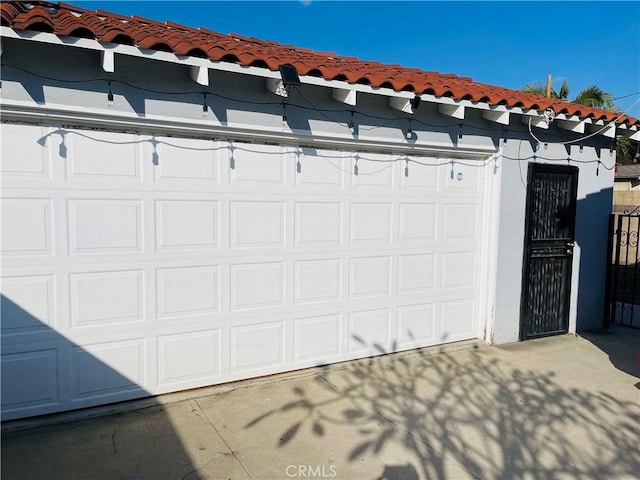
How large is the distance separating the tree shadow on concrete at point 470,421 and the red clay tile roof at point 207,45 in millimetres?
2942

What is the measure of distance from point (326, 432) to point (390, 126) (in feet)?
10.4

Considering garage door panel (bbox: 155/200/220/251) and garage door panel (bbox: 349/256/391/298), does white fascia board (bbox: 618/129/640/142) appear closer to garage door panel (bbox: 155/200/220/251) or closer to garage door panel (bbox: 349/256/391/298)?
garage door panel (bbox: 349/256/391/298)

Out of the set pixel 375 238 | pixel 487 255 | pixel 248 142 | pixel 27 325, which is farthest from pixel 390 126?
pixel 27 325

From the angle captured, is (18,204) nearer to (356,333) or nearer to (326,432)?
(326,432)

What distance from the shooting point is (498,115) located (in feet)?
17.9

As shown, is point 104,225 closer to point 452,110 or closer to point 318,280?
point 318,280

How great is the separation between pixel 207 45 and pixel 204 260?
1878mm

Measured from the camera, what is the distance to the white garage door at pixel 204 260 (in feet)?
11.9

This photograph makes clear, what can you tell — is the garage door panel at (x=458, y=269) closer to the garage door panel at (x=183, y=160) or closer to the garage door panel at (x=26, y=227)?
the garage door panel at (x=183, y=160)

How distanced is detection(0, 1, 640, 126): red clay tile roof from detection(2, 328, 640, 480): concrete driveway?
2932mm

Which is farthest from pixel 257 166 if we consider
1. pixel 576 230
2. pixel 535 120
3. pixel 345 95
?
pixel 576 230

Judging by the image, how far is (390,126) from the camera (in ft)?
16.6

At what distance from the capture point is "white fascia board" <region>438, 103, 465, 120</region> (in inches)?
200

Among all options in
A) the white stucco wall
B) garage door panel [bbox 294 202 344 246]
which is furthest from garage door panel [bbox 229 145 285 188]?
the white stucco wall
